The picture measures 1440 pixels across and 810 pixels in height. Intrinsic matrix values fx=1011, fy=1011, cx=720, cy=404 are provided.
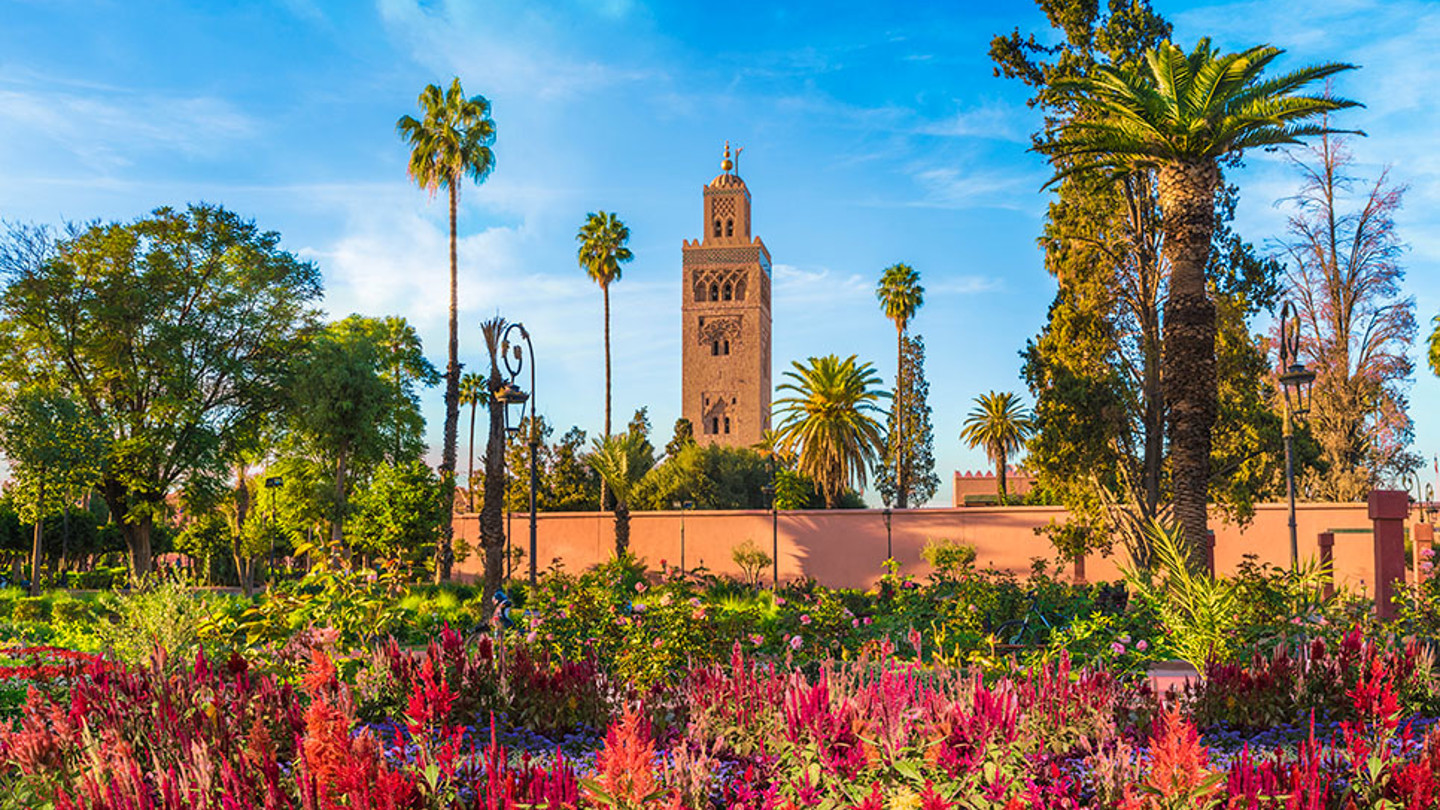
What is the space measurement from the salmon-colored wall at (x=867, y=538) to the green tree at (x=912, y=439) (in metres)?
14.1

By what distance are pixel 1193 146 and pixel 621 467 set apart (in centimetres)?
2345

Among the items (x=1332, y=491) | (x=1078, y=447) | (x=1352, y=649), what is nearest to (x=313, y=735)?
(x=1352, y=649)

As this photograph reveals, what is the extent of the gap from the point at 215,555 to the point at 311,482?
7368 millimetres

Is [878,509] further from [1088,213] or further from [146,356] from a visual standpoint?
[146,356]

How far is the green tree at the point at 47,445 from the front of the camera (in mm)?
25531

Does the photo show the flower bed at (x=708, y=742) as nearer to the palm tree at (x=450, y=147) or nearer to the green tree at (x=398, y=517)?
the green tree at (x=398, y=517)

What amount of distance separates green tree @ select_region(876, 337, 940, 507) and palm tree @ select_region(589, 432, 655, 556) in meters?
11.0

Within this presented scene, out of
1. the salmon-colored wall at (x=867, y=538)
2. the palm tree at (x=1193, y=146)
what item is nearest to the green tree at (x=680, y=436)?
the salmon-colored wall at (x=867, y=538)

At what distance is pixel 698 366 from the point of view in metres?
71.4

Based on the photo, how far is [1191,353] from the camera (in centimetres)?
1475

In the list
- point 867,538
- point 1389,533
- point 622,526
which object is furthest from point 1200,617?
point 622,526

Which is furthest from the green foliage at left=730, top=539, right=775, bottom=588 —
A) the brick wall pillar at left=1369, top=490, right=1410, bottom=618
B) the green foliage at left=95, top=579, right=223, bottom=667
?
the green foliage at left=95, top=579, right=223, bottom=667

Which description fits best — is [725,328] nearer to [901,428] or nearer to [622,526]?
[901,428]

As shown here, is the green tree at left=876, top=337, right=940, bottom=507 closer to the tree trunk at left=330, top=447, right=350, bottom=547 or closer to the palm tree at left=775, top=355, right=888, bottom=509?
the palm tree at left=775, top=355, right=888, bottom=509
